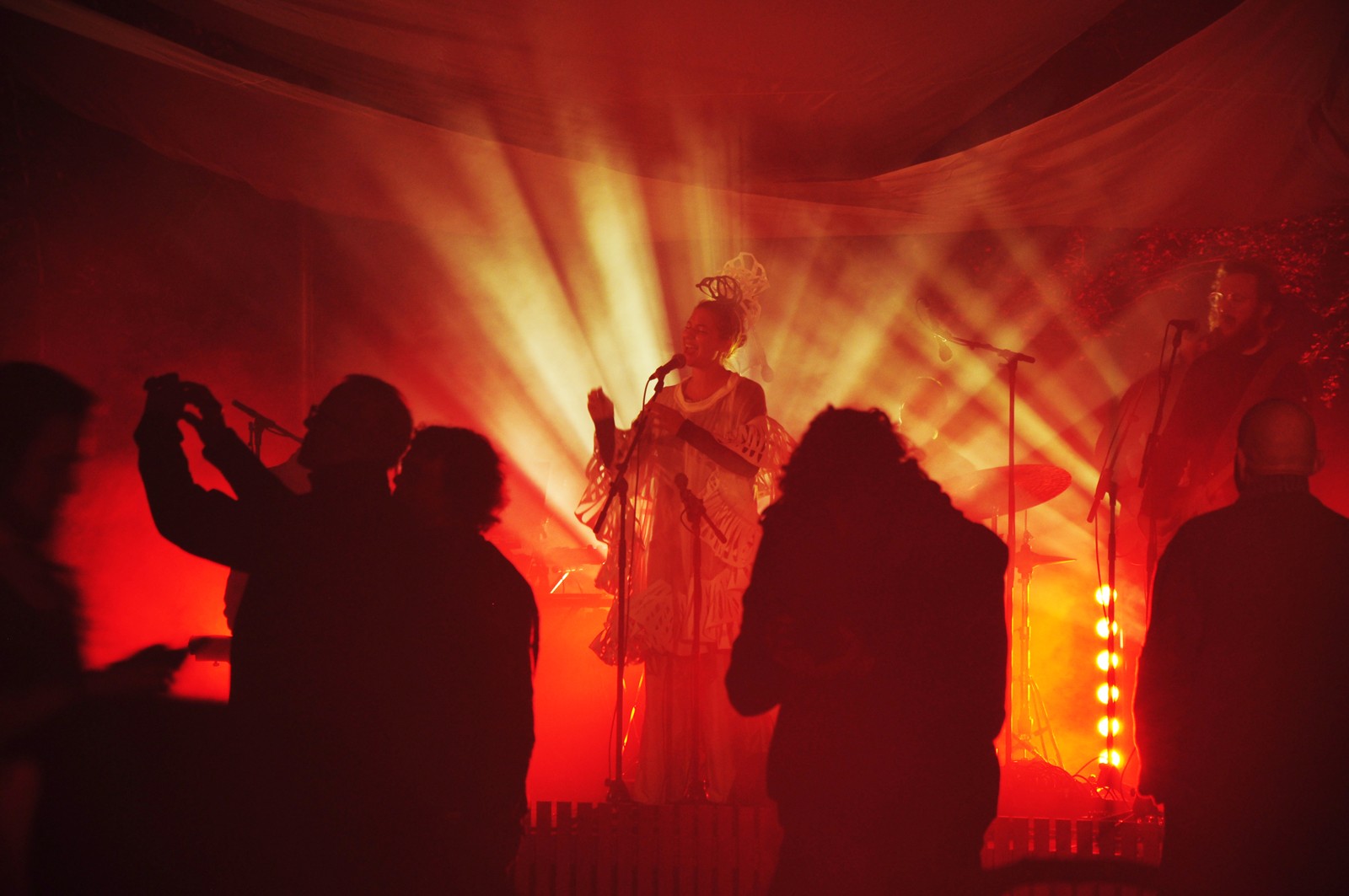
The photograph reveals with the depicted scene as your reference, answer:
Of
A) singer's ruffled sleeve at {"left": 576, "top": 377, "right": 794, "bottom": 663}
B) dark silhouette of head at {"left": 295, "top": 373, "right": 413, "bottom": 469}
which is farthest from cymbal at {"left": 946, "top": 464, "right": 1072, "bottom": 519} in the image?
dark silhouette of head at {"left": 295, "top": 373, "right": 413, "bottom": 469}

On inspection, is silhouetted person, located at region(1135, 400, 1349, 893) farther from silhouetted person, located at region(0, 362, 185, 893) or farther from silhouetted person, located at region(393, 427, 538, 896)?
silhouetted person, located at region(0, 362, 185, 893)

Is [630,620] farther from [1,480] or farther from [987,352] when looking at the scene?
[987,352]

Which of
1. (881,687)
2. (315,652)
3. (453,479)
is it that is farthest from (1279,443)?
(315,652)

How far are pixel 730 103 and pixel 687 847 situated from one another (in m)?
2.94

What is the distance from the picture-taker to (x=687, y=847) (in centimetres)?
375

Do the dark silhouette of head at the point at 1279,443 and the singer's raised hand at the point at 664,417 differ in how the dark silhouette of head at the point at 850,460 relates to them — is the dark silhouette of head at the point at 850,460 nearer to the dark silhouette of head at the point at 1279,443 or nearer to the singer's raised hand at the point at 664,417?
the dark silhouette of head at the point at 1279,443

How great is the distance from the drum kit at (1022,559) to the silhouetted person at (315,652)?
2.81 meters

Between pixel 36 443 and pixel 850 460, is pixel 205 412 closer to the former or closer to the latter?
pixel 36 443

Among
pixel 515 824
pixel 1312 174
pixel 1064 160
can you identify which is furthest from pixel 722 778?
pixel 1312 174

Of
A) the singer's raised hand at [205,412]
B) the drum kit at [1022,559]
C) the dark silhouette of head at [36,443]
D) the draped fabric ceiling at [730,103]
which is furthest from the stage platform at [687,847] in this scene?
the draped fabric ceiling at [730,103]

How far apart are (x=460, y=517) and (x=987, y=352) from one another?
4817 mm

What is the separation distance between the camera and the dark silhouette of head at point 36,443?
7.95 ft

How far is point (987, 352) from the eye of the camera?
22.0 feet

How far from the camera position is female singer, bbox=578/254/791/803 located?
436 centimetres
